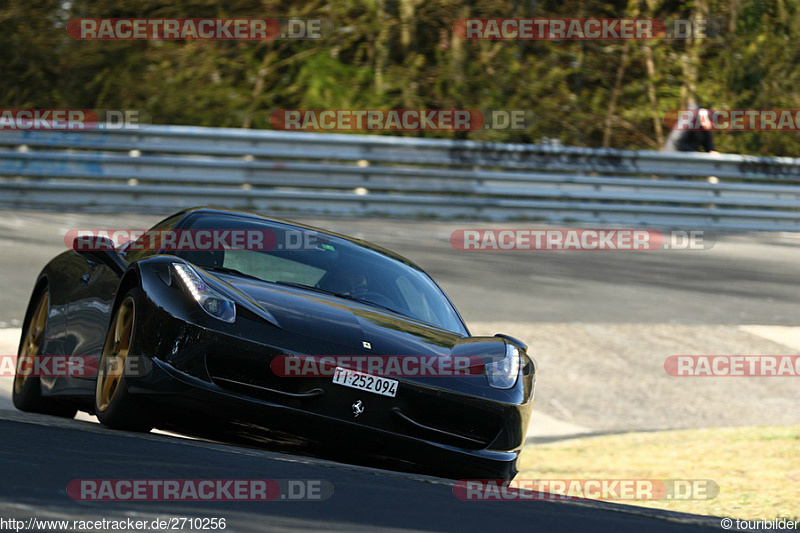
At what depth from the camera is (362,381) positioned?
5254mm

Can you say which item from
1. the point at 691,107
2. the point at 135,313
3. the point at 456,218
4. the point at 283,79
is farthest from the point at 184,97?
the point at 135,313

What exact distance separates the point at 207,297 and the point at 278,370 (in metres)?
0.46

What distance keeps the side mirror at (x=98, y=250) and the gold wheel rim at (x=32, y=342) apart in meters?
0.79

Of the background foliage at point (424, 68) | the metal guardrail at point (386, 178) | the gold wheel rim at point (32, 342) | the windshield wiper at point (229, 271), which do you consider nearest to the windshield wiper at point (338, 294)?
the windshield wiper at point (229, 271)

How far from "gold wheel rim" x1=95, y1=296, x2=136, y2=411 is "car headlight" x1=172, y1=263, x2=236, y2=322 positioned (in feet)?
0.92

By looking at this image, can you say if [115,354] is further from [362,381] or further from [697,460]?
[697,460]

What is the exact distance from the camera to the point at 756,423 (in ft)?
30.1

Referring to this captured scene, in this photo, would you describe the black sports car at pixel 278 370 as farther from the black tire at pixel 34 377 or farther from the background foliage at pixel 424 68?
the background foliage at pixel 424 68

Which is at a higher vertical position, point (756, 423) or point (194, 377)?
point (194, 377)

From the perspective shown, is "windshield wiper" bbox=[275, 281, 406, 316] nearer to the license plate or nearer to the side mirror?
the side mirror

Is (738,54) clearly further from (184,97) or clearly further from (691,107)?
(184,97)

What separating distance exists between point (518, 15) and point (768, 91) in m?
4.67

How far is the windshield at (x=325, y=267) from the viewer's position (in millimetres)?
6289

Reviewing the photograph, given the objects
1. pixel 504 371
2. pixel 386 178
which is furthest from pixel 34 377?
pixel 386 178
